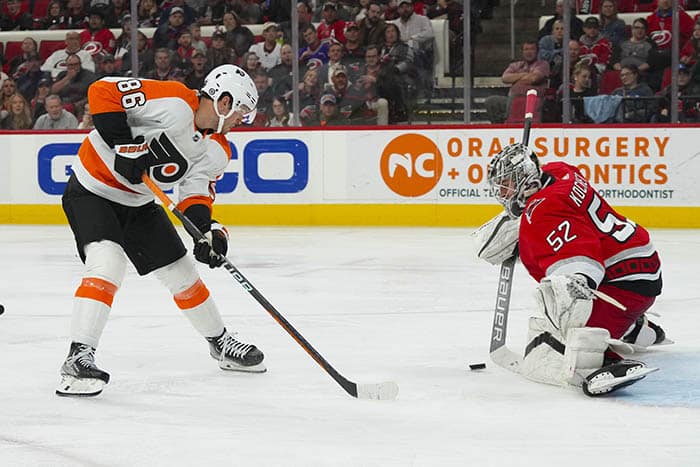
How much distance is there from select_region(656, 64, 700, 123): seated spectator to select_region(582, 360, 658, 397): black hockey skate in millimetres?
5626

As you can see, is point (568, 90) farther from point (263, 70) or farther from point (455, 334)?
point (455, 334)

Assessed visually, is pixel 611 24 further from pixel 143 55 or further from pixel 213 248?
pixel 213 248

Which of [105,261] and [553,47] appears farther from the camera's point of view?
[553,47]

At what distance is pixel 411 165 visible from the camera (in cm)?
909

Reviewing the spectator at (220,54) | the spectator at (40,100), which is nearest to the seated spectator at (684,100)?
the spectator at (220,54)

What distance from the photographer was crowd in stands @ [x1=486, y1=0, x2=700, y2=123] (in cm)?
851

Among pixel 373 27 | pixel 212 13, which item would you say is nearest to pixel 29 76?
pixel 212 13

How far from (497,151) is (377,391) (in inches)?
225

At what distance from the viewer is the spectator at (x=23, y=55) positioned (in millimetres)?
9938

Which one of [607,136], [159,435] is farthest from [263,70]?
[159,435]

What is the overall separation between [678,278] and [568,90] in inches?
121

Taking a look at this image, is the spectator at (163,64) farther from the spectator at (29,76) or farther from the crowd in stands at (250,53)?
the spectator at (29,76)

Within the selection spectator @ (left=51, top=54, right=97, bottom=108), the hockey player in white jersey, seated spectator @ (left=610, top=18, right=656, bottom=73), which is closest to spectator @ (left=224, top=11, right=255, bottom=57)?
spectator @ (left=51, top=54, right=97, bottom=108)

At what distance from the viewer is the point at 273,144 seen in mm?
9312
